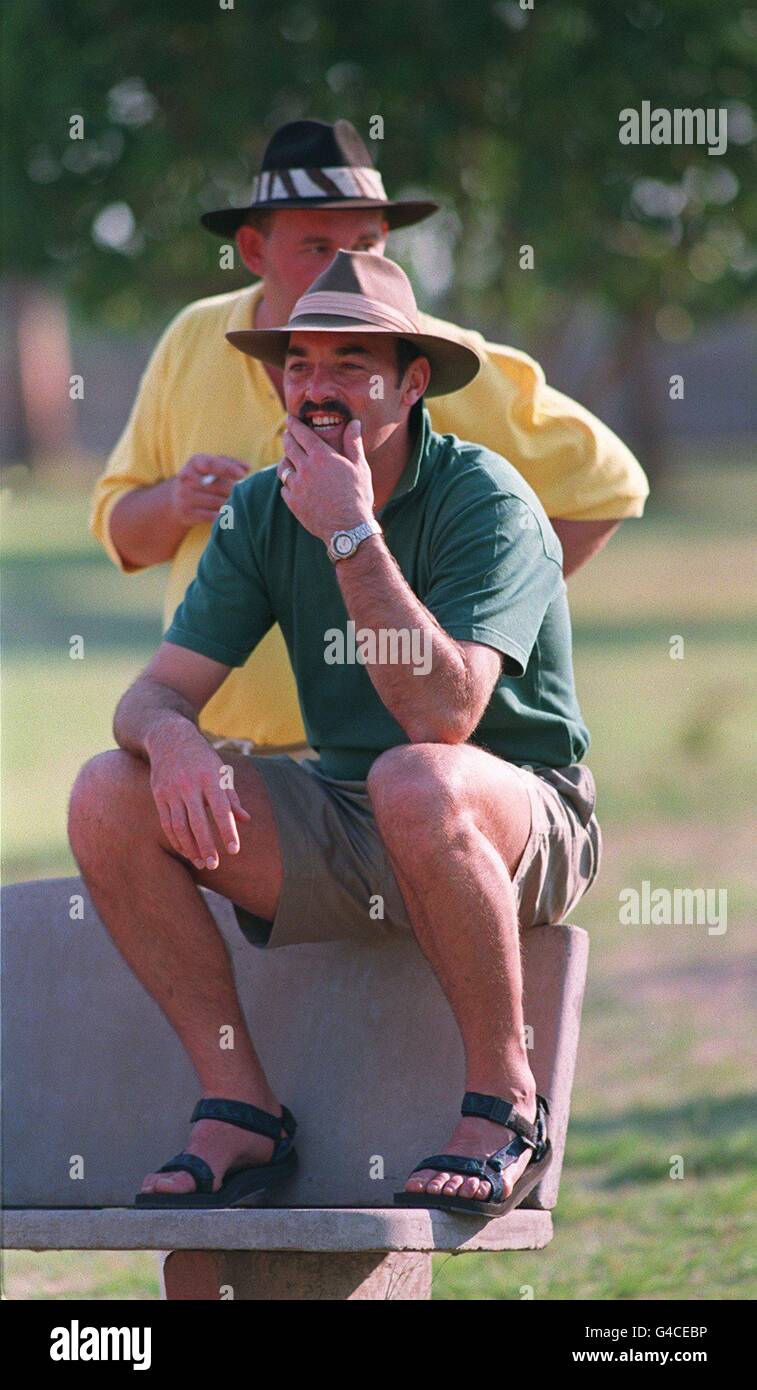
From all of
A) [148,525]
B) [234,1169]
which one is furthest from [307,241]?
[234,1169]

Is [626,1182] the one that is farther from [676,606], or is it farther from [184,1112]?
[676,606]

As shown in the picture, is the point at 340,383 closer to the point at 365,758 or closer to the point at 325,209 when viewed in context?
the point at 365,758

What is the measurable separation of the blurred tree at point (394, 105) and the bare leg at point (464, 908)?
29.2 feet

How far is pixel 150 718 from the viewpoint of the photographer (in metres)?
3.95

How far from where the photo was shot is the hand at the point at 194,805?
3.73 m

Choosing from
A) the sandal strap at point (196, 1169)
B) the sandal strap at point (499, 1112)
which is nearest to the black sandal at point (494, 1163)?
the sandal strap at point (499, 1112)

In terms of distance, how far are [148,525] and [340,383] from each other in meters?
1.18

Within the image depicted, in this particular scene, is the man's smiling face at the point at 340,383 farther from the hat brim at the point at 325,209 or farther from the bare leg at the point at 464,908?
the hat brim at the point at 325,209

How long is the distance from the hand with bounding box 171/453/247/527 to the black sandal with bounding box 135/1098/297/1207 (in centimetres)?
145

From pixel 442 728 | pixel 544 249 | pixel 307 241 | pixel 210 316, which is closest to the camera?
pixel 442 728

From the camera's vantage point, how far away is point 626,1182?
5.84 meters

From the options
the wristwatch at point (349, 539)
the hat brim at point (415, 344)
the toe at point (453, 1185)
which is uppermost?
the hat brim at point (415, 344)

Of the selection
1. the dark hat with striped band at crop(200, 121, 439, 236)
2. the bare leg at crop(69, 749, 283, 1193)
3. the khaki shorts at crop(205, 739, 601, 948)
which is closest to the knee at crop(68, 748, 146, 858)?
the bare leg at crop(69, 749, 283, 1193)
